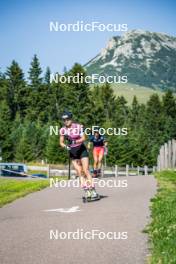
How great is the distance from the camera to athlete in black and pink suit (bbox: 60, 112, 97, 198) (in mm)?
12742

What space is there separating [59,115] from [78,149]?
4921 inches

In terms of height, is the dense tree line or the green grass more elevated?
the dense tree line

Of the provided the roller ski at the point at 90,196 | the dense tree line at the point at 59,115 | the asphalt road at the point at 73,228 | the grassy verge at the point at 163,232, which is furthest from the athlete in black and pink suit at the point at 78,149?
the dense tree line at the point at 59,115

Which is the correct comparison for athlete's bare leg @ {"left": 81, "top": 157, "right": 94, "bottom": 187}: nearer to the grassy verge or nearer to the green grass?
the grassy verge

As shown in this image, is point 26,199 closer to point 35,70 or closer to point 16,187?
point 16,187

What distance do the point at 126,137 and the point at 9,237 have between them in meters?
77.0

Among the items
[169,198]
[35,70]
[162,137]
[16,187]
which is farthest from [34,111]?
[169,198]

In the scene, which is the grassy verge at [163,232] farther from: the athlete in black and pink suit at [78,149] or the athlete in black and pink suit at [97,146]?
the athlete in black and pink suit at [97,146]

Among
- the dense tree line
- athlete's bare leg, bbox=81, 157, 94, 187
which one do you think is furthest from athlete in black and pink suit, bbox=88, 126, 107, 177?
the dense tree line

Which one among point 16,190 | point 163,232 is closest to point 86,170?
point 163,232

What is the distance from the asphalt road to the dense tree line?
191ft

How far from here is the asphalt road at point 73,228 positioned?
22.2 ft

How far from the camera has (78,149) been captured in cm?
1305

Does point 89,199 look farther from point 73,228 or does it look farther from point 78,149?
point 73,228
